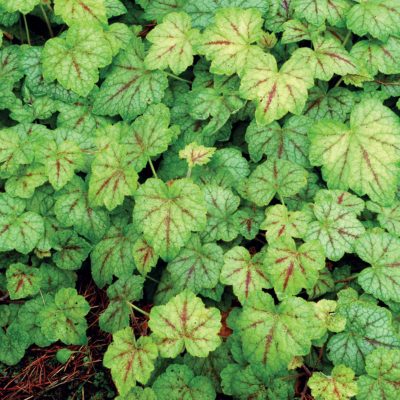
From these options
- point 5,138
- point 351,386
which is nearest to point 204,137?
point 5,138

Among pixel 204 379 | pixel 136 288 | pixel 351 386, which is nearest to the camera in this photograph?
pixel 351 386

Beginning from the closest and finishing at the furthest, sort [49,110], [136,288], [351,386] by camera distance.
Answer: [351,386] < [136,288] < [49,110]

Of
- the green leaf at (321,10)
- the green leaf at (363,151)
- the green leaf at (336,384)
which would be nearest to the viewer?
the green leaf at (336,384)

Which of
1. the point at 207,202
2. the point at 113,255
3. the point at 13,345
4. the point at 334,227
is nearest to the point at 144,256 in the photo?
the point at 113,255

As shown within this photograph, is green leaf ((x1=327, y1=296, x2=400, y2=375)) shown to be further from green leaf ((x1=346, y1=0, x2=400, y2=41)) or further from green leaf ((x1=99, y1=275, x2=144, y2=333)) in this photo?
green leaf ((x1=346, y1=0, x2=400, y2=41))

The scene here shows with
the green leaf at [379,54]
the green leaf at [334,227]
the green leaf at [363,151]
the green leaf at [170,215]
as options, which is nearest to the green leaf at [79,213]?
the green leaf at [170,215]

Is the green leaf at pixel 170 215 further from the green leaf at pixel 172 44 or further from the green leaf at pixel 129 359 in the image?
the green leaf at pixel 172 44

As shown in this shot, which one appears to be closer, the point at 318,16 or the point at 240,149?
the point at 318,16

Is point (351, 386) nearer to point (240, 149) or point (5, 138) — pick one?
point (240, 149)
